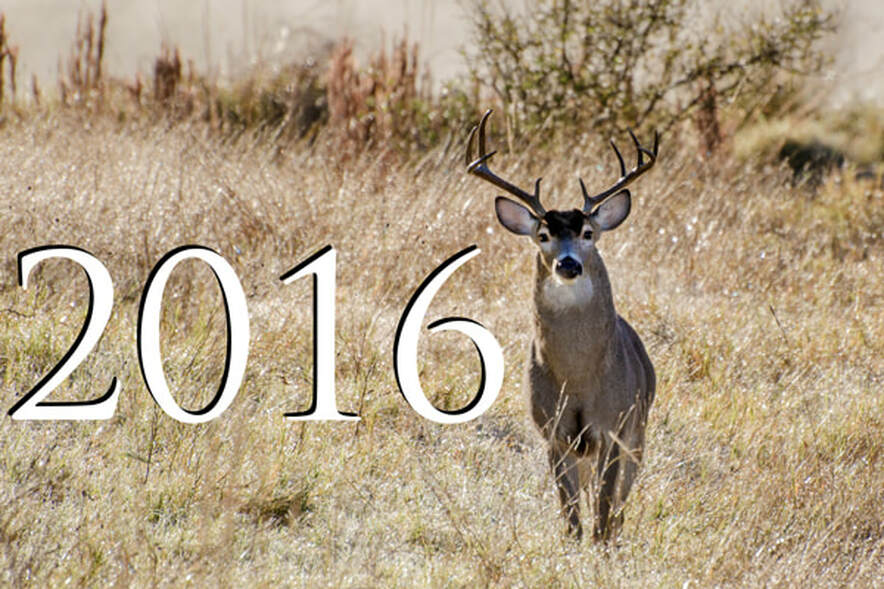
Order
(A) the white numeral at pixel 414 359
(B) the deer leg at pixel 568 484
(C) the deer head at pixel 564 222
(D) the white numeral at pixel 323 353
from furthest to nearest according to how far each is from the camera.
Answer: (D) the white numeral at pixel 323 353, (A) the white numeral at pixel 414 359, (B) the deer leg at pixel 568 484, (C) the deer head at pixel 564 222

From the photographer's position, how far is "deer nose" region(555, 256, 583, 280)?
4.86 meters

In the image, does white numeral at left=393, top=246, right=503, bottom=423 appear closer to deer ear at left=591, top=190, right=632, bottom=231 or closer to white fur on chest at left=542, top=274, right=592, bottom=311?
white fur on chest at left=542, top=274, right=592, bottom=311

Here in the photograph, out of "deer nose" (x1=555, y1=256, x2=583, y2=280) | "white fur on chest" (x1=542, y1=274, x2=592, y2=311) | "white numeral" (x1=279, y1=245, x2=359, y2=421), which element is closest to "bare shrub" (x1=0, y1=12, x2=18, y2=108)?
"white numeral" (x1=279, y1=245, x2=359, y2=421)

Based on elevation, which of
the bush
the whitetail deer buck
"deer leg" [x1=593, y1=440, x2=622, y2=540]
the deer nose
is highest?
the bush

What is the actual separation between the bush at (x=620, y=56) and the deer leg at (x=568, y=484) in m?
6.90

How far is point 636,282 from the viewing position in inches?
339

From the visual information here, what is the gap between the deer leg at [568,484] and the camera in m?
5.11

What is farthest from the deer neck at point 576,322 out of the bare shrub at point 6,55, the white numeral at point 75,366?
the bare shrub at point 6,55

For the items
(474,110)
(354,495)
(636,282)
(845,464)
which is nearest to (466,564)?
(354,495)

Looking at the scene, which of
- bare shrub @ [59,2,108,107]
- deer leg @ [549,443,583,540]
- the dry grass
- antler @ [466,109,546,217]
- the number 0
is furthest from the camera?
bare shrub @ [59,2,108,107]

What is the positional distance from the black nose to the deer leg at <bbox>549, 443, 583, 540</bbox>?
0.69m

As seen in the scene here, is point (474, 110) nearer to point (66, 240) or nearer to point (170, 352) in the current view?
point (66, 240)

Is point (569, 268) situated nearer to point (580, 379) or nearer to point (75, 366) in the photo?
point (580, 379)

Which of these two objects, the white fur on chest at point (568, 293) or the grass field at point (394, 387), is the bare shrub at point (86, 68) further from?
the white fur on chest at point (568, 293)
